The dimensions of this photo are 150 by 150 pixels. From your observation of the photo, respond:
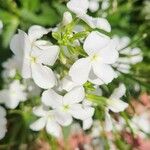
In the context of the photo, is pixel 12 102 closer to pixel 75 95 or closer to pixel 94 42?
pixel 75 95

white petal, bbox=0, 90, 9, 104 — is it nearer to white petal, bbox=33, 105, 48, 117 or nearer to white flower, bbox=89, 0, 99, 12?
white petal, bbox=33, 105, 48, 117

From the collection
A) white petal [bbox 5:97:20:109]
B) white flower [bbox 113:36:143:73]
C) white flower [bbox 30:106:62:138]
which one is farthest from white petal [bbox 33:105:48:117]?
white flower [bbox 113:36:143:73]

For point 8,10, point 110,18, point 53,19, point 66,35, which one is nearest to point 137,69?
point 110,18

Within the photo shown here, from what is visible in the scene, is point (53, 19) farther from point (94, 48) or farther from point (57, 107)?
point (94, 48)

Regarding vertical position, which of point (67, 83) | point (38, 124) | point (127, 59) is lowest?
→ point (38, 124)

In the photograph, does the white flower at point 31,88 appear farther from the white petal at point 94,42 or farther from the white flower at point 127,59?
the white petal at point 94,42

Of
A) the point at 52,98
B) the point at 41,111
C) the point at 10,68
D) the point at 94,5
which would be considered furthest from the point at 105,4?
the point at 52,98

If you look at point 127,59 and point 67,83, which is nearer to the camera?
point 67,83
